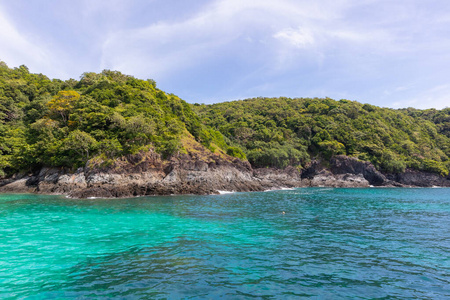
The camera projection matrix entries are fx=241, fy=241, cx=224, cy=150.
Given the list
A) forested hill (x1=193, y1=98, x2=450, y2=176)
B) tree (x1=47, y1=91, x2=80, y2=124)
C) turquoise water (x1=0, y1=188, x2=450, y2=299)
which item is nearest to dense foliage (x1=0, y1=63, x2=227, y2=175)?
tree (x1=47, y1=91, x2=80, y2=124)

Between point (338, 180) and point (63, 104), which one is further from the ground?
point (63, 104)

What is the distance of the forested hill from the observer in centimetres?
8519

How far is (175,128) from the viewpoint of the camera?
55719mm

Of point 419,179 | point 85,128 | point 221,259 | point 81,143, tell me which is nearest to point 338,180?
point 419,179

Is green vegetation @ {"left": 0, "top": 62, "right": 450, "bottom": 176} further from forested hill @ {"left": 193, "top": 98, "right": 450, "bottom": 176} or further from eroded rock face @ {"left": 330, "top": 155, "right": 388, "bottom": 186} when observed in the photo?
eroded rock face @ {"left": 330, "top": 155, "right": 388, "bottom": 186}

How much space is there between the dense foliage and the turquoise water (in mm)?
26658

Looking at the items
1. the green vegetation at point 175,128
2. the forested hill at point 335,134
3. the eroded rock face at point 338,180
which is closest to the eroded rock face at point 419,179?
the forested hill at point 335,134

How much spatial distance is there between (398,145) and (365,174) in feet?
84.6

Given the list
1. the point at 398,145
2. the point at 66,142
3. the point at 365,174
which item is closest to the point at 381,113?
the point at 398,145

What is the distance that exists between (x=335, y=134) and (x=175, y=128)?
68492 mm

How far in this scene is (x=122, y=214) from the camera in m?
23.1

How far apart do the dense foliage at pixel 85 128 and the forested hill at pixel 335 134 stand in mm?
31989

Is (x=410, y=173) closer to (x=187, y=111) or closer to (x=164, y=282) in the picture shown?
(x=187, y=111)

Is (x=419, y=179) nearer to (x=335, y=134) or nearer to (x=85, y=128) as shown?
(x=335, y=134)
